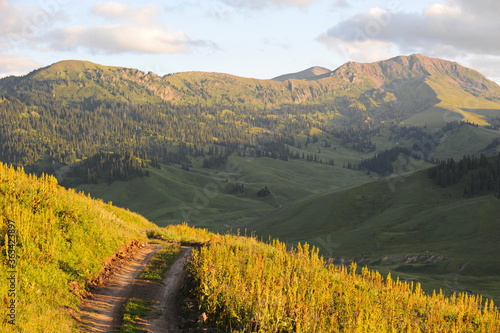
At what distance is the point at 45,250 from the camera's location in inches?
794

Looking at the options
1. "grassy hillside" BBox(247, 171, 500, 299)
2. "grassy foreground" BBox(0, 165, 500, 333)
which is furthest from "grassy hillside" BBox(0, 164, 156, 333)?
"grassy hillside" BBox(247, 171, 500, 299)

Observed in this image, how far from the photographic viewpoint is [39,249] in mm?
20125

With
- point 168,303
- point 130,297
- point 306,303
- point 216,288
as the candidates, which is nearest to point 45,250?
point 130,297

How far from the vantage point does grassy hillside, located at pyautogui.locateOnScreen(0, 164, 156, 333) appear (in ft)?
50.8

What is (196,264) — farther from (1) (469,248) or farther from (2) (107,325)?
(1) (469,248)

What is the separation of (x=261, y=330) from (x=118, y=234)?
19.1 metres

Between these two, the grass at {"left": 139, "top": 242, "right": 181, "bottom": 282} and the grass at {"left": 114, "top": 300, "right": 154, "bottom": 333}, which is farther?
the grass at {"left": 139, "top": 242, "right": 181, "bottom": 282}

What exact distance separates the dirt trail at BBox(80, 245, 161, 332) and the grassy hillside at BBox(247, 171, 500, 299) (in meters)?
40.2

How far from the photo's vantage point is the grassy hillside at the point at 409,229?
66750 mm

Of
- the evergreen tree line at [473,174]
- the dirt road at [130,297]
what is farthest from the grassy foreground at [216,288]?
the evergreen tree line at [473,174]

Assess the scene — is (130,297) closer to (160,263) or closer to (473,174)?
(160,263)

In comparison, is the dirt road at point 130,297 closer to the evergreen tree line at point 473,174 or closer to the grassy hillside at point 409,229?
the grassy hillside at point 409,229

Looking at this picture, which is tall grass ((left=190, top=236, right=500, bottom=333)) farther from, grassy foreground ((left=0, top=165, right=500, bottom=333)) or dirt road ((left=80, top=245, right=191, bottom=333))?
dirt road ((left=80, top=245, right=191, bottom=333))

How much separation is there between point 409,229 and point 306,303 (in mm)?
92034
